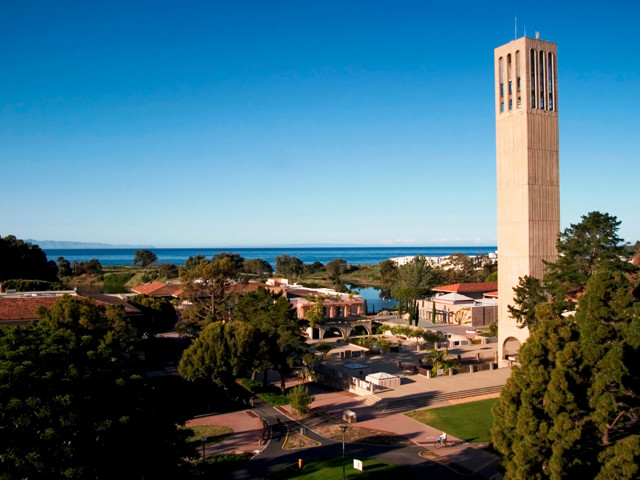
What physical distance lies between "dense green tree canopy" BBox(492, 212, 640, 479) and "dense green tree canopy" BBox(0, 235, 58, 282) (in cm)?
7098

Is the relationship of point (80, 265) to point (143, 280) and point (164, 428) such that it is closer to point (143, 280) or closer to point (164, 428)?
point (143, 280)

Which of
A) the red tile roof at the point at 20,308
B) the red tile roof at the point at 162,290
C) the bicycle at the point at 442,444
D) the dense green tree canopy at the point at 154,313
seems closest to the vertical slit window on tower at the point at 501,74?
the bicycle at the point at 442,444

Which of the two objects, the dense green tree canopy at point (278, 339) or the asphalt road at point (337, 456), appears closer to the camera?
the asphalt road at point (337, 456)

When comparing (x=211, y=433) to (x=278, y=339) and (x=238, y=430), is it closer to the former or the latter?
(x=238, y=430)

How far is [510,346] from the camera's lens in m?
39.7

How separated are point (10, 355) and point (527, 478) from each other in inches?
571

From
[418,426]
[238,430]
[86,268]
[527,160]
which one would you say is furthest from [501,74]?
[86,268]

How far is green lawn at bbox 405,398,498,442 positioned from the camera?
84.2ft

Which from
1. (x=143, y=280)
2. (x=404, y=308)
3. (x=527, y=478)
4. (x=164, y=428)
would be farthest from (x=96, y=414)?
(x=143, y=280)

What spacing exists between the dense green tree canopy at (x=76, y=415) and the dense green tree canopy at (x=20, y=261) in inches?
2532

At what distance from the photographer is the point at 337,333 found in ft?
178

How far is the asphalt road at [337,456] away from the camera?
2122 cm

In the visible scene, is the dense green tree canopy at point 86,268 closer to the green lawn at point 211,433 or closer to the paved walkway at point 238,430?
the paved walkway at point 238,430

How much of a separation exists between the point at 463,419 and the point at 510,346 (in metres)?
13.6
